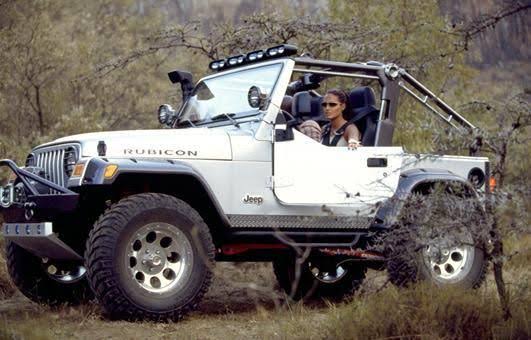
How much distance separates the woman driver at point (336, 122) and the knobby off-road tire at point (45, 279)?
88.5 inches

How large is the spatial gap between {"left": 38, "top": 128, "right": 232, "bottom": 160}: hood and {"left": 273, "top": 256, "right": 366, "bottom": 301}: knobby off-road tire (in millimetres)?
1909

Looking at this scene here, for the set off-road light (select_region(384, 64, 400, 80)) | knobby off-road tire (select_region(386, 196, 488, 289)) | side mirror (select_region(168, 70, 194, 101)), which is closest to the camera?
knobby off-road tire (select_region(386, 196, 488, 289))

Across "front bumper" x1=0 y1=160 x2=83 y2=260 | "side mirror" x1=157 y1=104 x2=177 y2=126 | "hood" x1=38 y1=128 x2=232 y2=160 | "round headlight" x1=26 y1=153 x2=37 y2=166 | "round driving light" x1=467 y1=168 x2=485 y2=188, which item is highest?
"side mirror" x1=157 y1=104 x2=177 y2=126

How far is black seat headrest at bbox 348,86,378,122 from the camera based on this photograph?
7.53 m

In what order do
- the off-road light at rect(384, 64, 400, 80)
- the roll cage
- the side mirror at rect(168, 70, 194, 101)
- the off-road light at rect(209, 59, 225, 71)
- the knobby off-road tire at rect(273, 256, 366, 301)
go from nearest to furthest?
the roll cage, the off-road light at rect(384, 64, 400, 80), the off-road light at rect(209, 59, 225, 71), the side mirror at rect(168, 70, 194, 101), the knobby off-road tire at rect(273, 256, 366, 301)

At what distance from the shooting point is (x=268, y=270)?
374 inches

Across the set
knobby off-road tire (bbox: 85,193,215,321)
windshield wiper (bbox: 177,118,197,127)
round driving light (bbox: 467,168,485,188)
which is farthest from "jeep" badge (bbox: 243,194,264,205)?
round driving light (bbox: 467,168,485,188)

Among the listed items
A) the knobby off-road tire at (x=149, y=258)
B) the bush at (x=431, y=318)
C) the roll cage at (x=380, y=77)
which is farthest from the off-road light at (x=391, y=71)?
the bush at (x=431, y=318)

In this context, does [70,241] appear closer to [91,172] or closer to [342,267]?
[91,172]

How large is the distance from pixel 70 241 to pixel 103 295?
936 mm

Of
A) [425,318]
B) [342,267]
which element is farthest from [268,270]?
[425,318]

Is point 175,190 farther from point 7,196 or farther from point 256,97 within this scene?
point 7,196

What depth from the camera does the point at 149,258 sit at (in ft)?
19.7

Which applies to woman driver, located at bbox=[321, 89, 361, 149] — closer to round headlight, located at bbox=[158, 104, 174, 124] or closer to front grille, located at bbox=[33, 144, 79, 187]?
round headlight, located at bbox=[158, 104, 174, 124]
